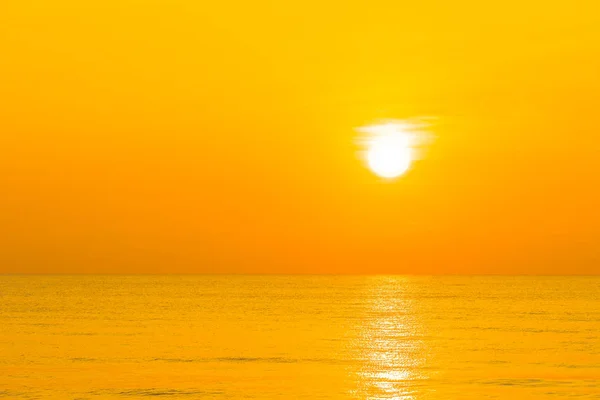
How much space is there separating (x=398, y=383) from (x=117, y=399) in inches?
529

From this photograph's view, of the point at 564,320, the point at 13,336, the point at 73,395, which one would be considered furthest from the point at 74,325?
the point at 564,320

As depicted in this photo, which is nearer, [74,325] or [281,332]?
[281,332]

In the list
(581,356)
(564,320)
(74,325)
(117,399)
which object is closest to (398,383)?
(117,399)

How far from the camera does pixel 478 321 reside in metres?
89.1

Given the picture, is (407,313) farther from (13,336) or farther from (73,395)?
(73,395)

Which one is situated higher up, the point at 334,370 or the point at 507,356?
the point at 507,356

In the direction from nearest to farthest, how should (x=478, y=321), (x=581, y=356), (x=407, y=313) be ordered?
(x=581, y=356), (x=478, y=321), (x=407, y=313)

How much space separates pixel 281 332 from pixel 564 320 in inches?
1394

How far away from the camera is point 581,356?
177ft

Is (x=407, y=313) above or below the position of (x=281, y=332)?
above

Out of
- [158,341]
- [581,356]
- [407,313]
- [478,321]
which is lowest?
[581,356]

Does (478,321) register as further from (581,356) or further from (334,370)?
(334,370)

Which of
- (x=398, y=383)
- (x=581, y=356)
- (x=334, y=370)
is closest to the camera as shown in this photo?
(x=398, y=383)

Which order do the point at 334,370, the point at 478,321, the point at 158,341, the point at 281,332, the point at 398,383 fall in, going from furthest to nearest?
the point at 478,321
the point at 281,332
the point at 158,341
the point at 334,370
the point at 398,383
